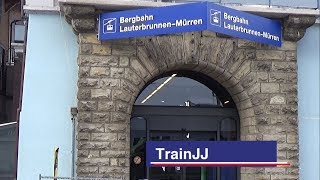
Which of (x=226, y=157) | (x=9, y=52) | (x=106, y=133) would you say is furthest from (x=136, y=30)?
(x=9, y=52)

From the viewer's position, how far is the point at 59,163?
10359 mm

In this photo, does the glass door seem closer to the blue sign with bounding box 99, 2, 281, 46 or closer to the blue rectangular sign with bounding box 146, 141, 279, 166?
the blue rectangular sign with bounding box 146, 141, 279, 166

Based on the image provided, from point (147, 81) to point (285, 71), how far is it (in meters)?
2.68

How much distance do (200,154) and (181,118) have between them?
2.54 meters

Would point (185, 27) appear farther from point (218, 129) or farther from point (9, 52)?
point (9, 52)

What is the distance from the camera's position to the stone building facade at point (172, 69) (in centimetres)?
1024

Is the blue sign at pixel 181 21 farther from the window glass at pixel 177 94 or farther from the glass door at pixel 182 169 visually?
the glass door at pixel 182 169

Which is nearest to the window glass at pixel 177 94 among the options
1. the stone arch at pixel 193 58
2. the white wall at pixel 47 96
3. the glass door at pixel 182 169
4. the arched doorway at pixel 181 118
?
the arched doorway at pixel 181 118

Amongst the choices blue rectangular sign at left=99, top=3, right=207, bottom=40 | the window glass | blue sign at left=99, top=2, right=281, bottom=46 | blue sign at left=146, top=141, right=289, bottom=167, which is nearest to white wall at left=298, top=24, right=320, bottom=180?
blue sign at left=99, top=2, right=281, bottom=46

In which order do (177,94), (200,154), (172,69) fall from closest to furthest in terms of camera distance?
(200,154)
(172,69)
(177,94)

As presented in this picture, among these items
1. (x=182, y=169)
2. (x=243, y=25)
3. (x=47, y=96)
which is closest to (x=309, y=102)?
(x=243, y=25)

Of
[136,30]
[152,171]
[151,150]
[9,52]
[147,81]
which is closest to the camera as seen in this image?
[151,150]

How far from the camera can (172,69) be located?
438 inches

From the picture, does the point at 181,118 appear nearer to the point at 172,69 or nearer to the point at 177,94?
the point at 177,94
